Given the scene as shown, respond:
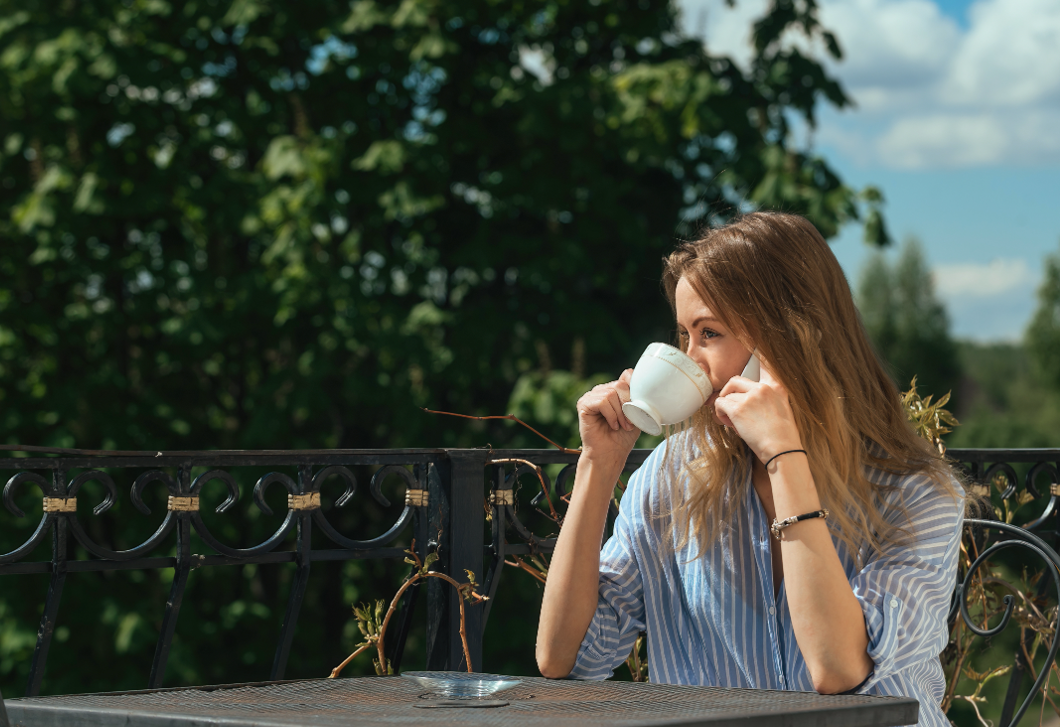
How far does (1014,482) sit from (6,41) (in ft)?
19.5

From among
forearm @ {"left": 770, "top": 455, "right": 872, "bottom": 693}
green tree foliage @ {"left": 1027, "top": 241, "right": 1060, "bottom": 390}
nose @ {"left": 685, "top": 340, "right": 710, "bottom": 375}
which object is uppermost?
green tree foliage @ {"left": 1027, "top": 241, "right": 1060, "bottom": 390}

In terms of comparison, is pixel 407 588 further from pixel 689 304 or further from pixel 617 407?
pixel 689 304

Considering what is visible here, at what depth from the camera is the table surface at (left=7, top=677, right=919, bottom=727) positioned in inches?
42.3

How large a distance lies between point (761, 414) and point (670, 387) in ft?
0.59

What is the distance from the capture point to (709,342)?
174 centimetres

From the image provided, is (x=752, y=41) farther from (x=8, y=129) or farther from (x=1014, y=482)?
(x=8, y=129)

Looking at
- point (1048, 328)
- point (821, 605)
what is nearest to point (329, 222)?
point (821, 605)

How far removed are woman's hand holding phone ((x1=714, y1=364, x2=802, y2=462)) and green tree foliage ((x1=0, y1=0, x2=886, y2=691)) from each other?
161 inches

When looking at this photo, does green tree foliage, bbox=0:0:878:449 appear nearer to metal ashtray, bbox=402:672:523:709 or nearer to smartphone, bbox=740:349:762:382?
smartphone, bbox=740:349:762:382

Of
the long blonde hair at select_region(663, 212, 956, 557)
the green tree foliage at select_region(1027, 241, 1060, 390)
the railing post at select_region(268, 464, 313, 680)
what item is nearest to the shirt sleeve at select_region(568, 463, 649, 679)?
the long blonde hair at select_region(663, 212, 956, 557)

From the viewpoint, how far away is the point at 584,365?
6395 millimetres

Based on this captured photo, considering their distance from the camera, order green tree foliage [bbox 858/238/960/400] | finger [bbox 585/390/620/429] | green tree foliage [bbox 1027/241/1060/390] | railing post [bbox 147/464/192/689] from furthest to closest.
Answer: green tree foliage [bbox 858/238/960/400], green tree foliage [bbox 1027/241/1060/390], railing post [bbox 147/464/192/689], finger [bbox 585/390/620/429]

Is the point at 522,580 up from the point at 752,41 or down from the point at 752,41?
down

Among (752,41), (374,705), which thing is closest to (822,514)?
(374,705)
